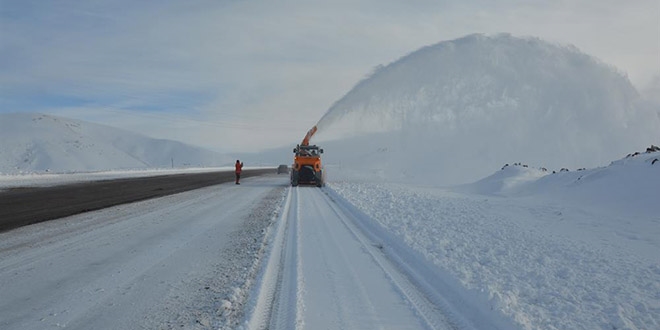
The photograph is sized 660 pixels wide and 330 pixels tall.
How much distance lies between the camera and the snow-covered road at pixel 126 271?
4.25m

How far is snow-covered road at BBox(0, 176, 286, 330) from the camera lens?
14.0ft

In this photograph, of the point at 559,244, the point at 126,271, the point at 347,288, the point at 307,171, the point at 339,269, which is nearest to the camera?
the point at 347,288

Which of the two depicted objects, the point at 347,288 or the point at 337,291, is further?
the point at 347,288

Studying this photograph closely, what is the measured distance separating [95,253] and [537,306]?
6436 mm

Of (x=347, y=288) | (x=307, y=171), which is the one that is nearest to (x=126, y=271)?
(x=347, y=288)

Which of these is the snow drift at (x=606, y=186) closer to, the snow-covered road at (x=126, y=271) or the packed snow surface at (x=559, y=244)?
the packed snow surface at (x=559, y=244)

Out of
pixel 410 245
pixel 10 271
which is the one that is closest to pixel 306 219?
pixel 410 245

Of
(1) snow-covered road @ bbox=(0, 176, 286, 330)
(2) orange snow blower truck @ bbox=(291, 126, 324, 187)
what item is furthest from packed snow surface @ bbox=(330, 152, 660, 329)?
(2) orange snow blower truck @ bbox=(291, 126, 324, 187)

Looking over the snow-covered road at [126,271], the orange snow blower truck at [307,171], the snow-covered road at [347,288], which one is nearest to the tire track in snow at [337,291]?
the snow-covered road at [347,288]

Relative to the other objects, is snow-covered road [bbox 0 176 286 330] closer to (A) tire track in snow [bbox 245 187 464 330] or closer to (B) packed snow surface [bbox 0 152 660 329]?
(B) packed snow surface [bbox 0 152 660 329]

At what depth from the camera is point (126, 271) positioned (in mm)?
5957

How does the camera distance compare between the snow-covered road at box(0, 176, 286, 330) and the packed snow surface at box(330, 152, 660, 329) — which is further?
the packed snow surface at box(330, 152, 660, 329)

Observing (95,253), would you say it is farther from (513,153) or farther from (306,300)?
(513,153)

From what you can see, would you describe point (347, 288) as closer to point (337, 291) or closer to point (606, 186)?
point (337, 291)
